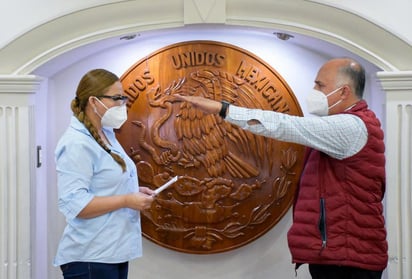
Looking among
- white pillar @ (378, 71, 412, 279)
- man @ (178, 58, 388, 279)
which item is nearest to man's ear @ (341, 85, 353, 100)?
man @ (178, 58, 388, 279)


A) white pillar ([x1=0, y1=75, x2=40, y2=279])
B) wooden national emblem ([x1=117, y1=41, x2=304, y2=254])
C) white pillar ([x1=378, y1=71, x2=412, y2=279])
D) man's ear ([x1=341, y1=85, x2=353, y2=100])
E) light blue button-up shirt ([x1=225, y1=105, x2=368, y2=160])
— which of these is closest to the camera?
light blue button-up shirt ([x1=225, y1=105, x2=368, y2=160])

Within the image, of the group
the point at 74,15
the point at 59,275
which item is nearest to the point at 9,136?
the point at 74,15

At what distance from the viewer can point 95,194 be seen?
2008 millimetres

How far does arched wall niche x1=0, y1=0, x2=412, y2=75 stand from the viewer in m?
2.59

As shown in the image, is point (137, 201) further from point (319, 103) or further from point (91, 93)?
point (319, 103)

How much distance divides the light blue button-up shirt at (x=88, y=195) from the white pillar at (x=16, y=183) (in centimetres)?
78

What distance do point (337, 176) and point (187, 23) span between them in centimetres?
110

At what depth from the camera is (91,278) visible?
198cm

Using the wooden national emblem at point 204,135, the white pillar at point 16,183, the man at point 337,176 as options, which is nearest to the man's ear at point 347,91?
the man at point 337,176

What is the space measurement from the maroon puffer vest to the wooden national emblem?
0.95 m

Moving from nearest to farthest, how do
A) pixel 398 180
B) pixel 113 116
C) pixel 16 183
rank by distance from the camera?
1. pixel 113 116
2. pixel 398 180
3. pixel 16 183

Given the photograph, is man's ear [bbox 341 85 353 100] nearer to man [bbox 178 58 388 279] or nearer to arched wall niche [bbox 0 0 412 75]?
man [bbox 178 58 388 279]

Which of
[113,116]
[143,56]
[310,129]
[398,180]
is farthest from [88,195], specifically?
[398,180]

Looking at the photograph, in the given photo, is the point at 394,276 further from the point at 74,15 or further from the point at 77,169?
the point at 74,15
